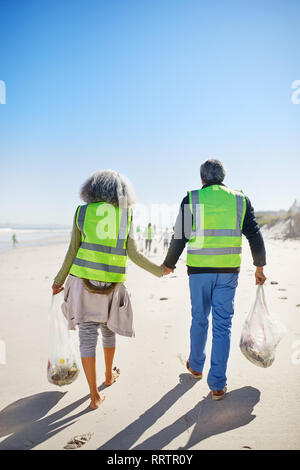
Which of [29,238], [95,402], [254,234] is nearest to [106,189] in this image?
[254,234]

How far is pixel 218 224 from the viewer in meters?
2.90

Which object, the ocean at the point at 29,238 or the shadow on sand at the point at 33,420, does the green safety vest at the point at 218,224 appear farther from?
the ocean at the point at 29,238

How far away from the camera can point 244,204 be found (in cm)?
294

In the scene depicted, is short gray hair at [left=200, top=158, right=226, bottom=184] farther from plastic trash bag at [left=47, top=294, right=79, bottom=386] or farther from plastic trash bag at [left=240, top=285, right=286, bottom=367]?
plastic trash bag at [left=47, top=294, right=79, bottom=386]

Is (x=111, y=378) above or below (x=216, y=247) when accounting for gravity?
below

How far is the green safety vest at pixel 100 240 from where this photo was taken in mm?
2693

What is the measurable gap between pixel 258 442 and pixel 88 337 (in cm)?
143

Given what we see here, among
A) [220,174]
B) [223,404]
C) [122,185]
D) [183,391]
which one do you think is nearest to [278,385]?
[223,404]

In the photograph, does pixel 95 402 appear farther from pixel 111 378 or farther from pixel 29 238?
pixel 29 238

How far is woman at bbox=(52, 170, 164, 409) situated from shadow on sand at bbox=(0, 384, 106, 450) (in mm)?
255

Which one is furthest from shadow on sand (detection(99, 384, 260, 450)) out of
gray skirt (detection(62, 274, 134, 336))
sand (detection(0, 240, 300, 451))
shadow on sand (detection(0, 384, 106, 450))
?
gray skirt (detection(62, 274, 134, 336))

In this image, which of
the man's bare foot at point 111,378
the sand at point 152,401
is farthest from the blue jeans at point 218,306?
the man's bare foot at point 111,378

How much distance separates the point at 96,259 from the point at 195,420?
1.43m
